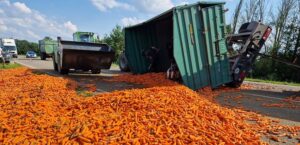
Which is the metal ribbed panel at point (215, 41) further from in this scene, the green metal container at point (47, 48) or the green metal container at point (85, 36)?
the green metal container at point (47, 48)

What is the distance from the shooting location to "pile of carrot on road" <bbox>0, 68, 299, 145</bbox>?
408 cm

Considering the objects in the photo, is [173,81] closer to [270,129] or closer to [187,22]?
[187,22]

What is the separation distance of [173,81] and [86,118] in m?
4.70

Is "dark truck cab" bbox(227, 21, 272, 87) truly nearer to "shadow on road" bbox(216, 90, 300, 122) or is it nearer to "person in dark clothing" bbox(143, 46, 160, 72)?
"shadow on road" bbox(216, 90, 300, 122)

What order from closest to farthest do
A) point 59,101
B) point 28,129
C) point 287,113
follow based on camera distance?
point 28,129, point 59,101, point 287,113

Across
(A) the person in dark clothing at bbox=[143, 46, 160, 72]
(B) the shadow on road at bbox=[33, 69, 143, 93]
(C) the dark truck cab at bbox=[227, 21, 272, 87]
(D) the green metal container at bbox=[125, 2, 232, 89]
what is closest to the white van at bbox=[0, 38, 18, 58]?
(B) the shadow on road at bbox=[33, 69, 143, 93]

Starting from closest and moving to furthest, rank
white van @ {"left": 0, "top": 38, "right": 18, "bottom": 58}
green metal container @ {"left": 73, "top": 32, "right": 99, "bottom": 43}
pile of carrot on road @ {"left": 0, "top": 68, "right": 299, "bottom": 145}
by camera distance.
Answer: pile of carrot on road @ {"left": 0, "top": 68, "right": 299, "bottom": 145}, green metal container @ {"left": 73, "top": 32, "right": 99, "bottom": 43}, white van @ {"left": 0, "top": 38, "right": 18, "bottom": 58}

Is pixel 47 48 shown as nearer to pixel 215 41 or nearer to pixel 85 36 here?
pixel 85 36

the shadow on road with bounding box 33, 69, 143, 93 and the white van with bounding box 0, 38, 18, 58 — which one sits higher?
the white van with bounding box 0, 38, 18, 58

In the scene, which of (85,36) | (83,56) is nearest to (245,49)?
(83,56)

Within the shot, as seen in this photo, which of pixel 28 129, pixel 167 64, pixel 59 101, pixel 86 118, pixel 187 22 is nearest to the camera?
pixel 28 129

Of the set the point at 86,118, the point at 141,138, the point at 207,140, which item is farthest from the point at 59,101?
the point at 207,140

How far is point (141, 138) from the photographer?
13.3ft

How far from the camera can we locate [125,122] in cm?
449
